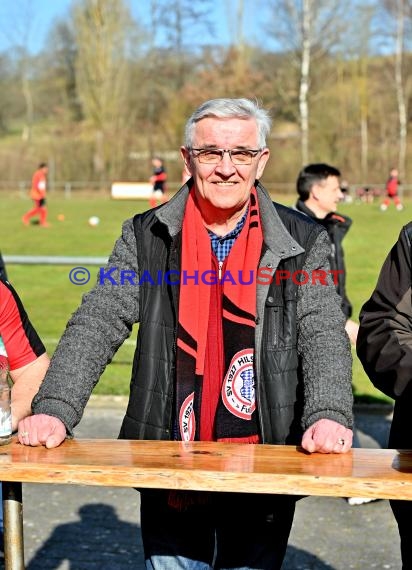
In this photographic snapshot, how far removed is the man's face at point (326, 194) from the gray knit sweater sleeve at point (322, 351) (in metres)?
3.63

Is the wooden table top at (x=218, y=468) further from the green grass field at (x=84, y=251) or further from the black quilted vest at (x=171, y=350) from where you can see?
the green grass field at (x=84, y=251)

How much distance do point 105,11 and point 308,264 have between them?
5455 centimetres

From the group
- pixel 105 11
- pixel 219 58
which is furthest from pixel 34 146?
pixel 219 58

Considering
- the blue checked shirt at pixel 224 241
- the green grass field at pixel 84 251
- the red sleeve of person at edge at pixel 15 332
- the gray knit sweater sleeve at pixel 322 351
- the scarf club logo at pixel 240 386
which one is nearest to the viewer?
the gray knit sweater sleeve at pixel 322 351

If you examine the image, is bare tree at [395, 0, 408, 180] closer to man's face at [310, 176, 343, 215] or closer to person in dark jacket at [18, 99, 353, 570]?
man's face at [310, 176, 343, 215]

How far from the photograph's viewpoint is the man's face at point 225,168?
2988 millimetres

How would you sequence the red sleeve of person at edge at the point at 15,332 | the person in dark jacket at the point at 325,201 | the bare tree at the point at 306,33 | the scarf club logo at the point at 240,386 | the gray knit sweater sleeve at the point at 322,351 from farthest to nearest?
the bare tree at the point at 306,33 → the person in dark jacket at the point at 325,201 → the red sleeve of person at edge at the point at 15,332 → the scarf club logo at the point at 240,386 → the gray knit sweater sleeve at the point at 322,351

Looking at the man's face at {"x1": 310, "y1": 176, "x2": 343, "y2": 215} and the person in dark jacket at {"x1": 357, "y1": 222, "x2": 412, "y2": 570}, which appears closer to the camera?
the person in dark jacket at {"x1": 357, "y1": 222, "x2": 412, "y2": 570}

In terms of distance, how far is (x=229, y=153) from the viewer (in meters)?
2.99

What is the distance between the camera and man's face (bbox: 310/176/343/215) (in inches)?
262

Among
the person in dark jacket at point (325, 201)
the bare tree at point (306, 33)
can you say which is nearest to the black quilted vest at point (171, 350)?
the person in dark jacket at point (325, 201)

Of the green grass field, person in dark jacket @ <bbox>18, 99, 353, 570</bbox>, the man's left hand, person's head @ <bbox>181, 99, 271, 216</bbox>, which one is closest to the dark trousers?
person in dark jacket @ <bbox>18, 99, 353, 570</bbox>

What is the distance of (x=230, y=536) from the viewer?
10.0ft

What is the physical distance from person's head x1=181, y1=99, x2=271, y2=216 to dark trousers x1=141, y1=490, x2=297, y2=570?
94 centimetres
